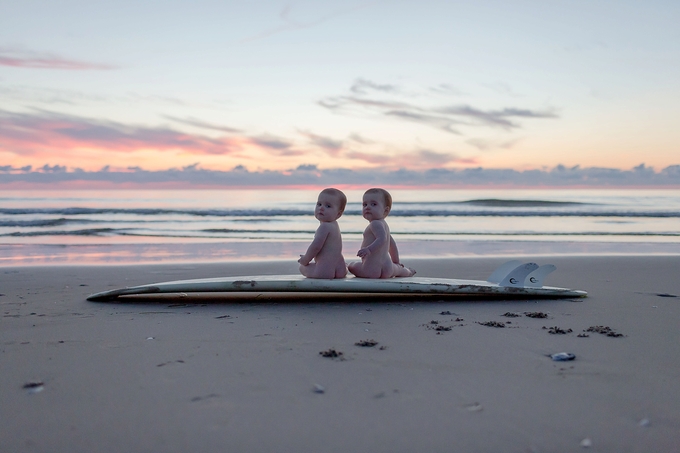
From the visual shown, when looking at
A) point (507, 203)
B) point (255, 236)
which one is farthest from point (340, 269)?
point (507, 203)

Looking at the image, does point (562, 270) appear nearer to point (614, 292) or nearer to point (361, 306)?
point (614, 292)

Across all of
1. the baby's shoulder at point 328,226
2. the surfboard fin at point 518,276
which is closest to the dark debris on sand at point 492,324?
the surfboard fin at point 518,276

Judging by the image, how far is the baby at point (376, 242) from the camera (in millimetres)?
4996

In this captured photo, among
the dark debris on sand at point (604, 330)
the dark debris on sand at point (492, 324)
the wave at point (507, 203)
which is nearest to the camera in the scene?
Answer: the dark debris on sand at point (604, 330)

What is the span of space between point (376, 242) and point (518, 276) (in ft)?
4.37

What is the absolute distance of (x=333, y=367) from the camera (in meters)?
2.81

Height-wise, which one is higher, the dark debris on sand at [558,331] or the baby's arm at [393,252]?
the baby's arm at [393,252]

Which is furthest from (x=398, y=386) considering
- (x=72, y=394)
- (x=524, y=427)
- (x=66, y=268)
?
(x=66, y=268)

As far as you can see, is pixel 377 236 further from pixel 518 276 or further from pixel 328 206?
pixel 518 276

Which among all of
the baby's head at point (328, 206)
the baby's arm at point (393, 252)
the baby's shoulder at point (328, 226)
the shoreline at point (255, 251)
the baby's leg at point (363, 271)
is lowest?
the shoreline at point (255, 251)

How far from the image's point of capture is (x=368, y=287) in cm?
470

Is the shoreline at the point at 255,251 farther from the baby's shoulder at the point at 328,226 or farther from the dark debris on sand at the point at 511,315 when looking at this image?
the dark debris on sand at the point at 511,315

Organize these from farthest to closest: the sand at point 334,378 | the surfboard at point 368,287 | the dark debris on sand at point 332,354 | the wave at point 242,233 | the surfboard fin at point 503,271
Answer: the wave at point 242,233
the surfboard fin at point 503,271
the surfboard at point 368,287
the dark debris on sand at point 332,354
the sand at point 334,378

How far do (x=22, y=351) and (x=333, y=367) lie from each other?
1808 millimetres
